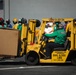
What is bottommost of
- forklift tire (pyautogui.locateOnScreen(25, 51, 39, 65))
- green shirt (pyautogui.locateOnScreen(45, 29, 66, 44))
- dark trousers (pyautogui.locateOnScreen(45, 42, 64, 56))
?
forklift tire (pyautogui.locateOnScreen(25, 51, 39, 65))

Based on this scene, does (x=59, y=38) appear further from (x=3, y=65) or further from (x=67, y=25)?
(x=3, y=65)

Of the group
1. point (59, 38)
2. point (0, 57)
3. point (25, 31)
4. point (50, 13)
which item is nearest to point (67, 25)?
point (59, 38)

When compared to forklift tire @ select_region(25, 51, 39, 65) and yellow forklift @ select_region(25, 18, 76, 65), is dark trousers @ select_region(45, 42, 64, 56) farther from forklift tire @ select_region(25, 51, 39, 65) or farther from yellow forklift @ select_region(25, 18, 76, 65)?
forklift tire @ select_region(25, 51, 39, 65)

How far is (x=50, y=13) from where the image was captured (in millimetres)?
27719

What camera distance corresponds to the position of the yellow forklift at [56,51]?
52.9 feet

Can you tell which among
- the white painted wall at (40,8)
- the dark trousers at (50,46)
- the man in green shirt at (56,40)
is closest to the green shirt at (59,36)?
the man in green shirt at (56,40)

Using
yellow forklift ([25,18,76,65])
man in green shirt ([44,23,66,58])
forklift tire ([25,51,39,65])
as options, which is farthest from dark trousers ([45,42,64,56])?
forklift tire ([25,51,39,65])

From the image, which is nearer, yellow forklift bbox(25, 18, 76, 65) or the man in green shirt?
yellow forklift bbox(25, 18, 76, 65)

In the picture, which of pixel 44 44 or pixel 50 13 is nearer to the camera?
pixel 44 44

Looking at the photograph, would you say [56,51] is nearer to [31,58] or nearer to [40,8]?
[31,58]

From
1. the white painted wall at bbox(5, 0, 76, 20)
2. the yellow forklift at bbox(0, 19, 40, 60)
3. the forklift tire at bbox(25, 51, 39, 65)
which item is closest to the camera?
the forklift tire at bbox(25, 51, 39, 65)

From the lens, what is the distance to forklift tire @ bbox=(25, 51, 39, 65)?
1639 centimetres

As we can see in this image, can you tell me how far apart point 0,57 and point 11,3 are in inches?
444

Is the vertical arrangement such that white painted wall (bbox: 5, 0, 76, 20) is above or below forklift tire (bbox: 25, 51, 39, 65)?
above
